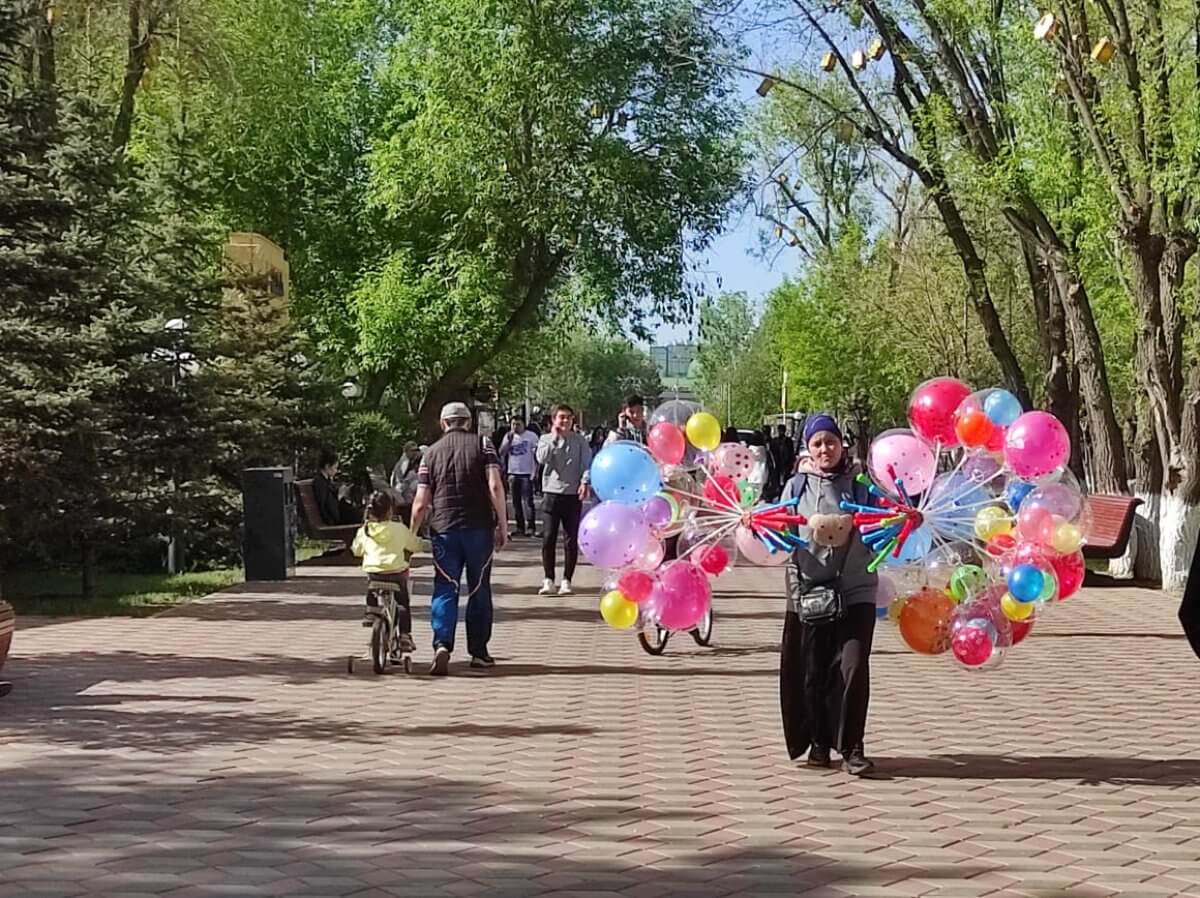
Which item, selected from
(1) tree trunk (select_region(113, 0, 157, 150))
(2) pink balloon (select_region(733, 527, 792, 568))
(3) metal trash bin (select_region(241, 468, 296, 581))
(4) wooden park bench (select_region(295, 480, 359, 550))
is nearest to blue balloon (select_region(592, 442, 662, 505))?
(2) pink balloon (select_region(733, 527, 792, 568))

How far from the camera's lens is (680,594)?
375 inches

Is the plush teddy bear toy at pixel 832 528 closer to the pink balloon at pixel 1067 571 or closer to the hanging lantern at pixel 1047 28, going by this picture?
the pink balloon at pixel 1067 571

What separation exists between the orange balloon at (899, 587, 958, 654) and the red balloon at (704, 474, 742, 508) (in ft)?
3.65

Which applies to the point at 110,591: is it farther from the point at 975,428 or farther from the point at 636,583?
the point at 975,428

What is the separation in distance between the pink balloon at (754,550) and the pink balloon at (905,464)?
0.66 metres

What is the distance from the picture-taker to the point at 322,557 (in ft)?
80.2

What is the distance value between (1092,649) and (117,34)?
16.6 meters

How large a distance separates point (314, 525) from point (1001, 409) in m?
15.1

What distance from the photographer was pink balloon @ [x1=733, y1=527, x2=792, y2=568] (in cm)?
911

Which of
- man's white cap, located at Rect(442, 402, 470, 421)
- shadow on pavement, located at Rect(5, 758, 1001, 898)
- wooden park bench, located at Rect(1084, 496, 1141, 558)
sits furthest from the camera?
wooden park bench, located at Rect(1084, 496, 1141, 558)

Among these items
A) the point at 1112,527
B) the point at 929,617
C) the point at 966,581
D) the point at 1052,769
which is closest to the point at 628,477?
the point at 929,617

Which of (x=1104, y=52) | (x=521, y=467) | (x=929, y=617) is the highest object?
(x=1104, y=52)

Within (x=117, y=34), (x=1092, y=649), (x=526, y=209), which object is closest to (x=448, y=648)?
(x=1092, y=649)

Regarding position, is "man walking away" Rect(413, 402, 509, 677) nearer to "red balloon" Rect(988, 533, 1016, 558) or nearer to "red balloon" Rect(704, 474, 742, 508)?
"red balloon" Rect(704, 474, 742, 508)
